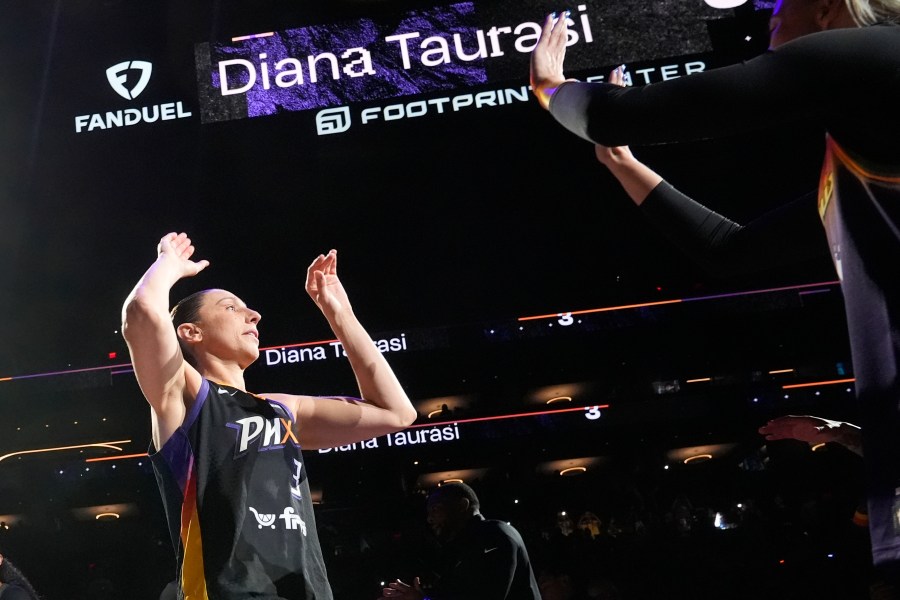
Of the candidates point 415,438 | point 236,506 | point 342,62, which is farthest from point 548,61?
point 415,438

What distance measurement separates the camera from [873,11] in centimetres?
121

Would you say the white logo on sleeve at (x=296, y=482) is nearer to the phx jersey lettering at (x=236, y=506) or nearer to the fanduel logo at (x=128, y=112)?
the phx jersey lettering at (x=236, y=506)

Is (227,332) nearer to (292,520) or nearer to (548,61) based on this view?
(292,520)

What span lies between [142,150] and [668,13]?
166 inches

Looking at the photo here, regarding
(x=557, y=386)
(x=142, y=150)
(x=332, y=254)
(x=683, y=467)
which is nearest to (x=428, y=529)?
(x=557, y=386)

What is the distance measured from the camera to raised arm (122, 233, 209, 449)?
2.14 meters

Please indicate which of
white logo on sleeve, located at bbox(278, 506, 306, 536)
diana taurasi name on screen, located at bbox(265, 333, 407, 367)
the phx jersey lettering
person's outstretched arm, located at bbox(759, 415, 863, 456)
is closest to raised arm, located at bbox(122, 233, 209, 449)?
the phx jersey lettering

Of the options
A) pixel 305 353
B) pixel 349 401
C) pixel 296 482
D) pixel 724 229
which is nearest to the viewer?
pixel 724 229

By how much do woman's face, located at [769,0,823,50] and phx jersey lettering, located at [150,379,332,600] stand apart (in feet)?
5.51

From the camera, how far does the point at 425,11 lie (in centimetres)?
596

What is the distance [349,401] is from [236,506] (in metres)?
0.68

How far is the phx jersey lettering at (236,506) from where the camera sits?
2104 mm

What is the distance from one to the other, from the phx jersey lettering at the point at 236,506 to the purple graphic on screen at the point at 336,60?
407 centimetres

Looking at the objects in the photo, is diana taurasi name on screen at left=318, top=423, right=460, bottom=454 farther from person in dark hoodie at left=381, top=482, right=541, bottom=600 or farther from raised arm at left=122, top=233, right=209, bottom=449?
raised arm at left=122, top=233, right=209, bottom=449
